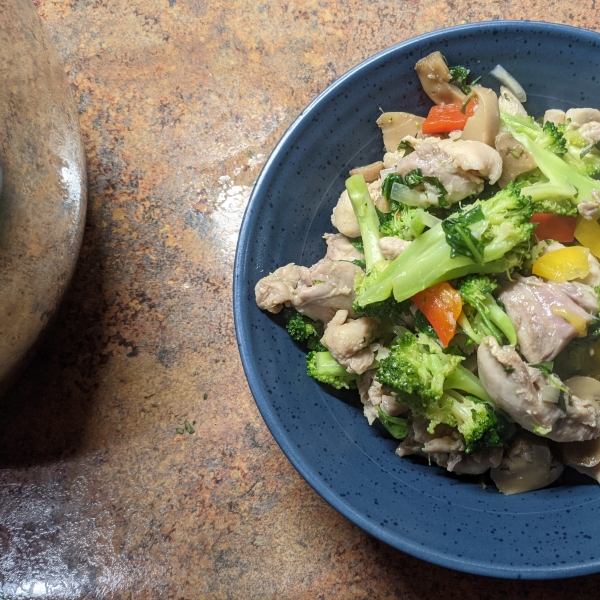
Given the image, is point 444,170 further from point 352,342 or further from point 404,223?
point 352,342

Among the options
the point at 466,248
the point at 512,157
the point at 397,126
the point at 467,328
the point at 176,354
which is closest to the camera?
the point at 466,248

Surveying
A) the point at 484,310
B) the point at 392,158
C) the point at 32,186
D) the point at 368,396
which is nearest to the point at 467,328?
the point at 484,310

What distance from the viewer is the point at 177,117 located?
236 cm

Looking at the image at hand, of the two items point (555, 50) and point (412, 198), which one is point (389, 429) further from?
point (555, 50)

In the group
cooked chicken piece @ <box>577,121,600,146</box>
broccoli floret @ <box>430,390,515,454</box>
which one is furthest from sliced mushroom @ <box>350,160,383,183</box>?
broccoli floret @ <box>430,390,515,454</box>

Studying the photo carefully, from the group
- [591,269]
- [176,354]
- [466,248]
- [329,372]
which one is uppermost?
[466,248]

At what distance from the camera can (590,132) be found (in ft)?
5.80

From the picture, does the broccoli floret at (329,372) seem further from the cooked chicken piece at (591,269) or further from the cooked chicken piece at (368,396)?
the cooked chicken piece at (591,269)

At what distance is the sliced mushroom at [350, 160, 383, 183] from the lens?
193 cm

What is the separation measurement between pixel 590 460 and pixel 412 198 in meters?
1.03

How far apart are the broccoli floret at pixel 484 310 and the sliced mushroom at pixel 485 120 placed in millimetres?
494

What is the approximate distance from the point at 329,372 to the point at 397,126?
0.91m

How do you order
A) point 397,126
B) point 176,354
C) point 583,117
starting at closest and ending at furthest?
1. point 583,117
2. point 397,126
3. point 176,354

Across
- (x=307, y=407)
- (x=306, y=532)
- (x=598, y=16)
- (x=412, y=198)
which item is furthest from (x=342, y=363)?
(x=598, y=16)
